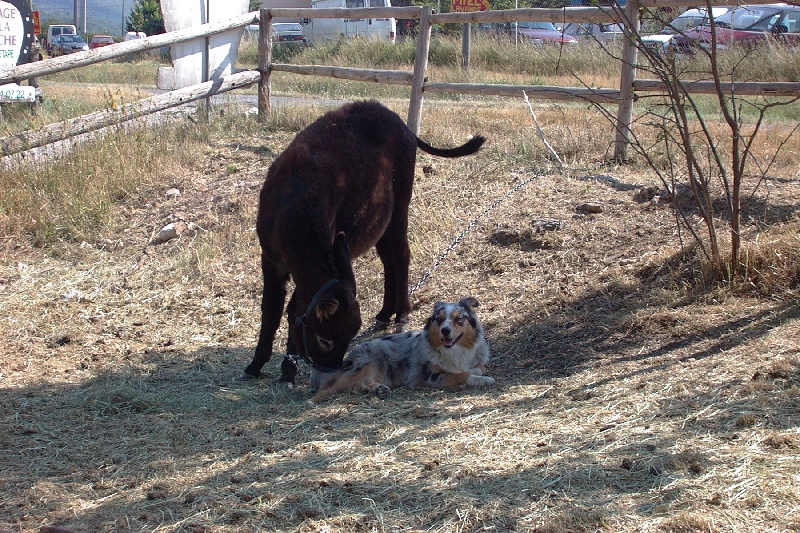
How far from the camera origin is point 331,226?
5.98 meters

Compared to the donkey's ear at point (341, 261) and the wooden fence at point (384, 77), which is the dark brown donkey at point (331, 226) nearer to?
the donkey's ear at point (341, 261)

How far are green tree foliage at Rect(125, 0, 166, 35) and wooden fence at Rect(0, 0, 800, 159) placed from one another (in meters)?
34.3

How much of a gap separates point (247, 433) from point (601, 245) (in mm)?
4278

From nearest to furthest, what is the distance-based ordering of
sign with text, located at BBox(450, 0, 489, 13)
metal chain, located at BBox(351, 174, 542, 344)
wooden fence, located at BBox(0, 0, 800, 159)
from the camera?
metal chain, located at BBox(351, 174, 542, 344)
wooden fence, located at BBox(0, 0, 800, 159)
sign with text, located at BBox(450, 0, 489, 13)

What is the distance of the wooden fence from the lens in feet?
31.1

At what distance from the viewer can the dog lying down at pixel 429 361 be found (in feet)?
19.2

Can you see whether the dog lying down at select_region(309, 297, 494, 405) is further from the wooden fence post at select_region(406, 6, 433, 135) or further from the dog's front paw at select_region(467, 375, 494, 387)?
the wooden fence post at select_region(406, 6, 433, 135)

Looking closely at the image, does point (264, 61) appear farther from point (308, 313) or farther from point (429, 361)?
point (308, 313)

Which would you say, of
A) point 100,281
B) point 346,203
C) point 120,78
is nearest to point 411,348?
point 346,203

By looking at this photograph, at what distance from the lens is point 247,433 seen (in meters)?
5.02

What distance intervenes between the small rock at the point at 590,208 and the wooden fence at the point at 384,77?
2.74 ft

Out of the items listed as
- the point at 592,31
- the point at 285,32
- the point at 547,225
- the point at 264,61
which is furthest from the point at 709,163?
the point at 285,32

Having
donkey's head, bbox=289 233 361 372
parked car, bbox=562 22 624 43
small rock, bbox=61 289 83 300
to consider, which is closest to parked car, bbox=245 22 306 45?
parked car, bbox=562 22 624 43

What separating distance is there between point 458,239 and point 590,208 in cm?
141
